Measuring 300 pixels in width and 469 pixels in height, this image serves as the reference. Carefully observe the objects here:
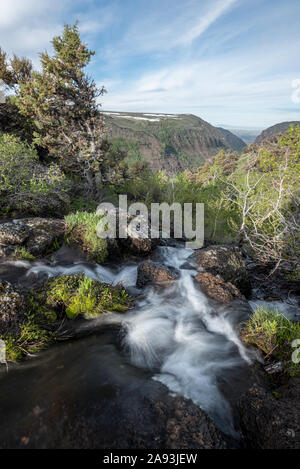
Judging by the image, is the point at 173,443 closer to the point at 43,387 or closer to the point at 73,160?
the point at 43,387

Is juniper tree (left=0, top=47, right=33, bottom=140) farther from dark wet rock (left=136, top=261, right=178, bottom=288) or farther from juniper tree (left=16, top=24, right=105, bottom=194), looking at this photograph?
dark wet rock (left=136, top=261, right=178, bottom=288)

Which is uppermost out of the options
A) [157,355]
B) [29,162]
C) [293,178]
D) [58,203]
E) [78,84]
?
[78,84]

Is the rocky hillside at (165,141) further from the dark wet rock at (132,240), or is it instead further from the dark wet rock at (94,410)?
the dark wet rock at (94,410)

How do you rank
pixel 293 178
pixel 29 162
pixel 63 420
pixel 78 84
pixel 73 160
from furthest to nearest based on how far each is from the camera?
1. pixel 73 160
2. pixel 78 84
3. pixel 29 162
4. pixel 293 178
5. pixel 63 420

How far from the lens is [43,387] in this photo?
132 inches

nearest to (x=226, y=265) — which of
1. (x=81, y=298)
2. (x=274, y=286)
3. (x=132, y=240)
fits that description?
(x=274, y=286)

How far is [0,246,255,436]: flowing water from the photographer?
145 inches

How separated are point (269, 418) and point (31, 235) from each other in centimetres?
756

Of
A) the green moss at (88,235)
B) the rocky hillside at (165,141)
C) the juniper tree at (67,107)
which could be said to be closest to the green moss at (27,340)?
the green moss at (88,235)

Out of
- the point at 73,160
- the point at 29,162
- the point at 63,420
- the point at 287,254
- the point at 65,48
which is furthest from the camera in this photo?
the point at 73,160

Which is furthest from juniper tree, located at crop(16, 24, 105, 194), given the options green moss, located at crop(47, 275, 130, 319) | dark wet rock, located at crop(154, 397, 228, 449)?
dark wet rock, located at crop(154, 397, 228, 449)

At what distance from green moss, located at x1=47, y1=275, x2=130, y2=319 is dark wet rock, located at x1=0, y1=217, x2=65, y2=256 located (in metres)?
2.38

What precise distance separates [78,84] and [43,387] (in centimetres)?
1456
